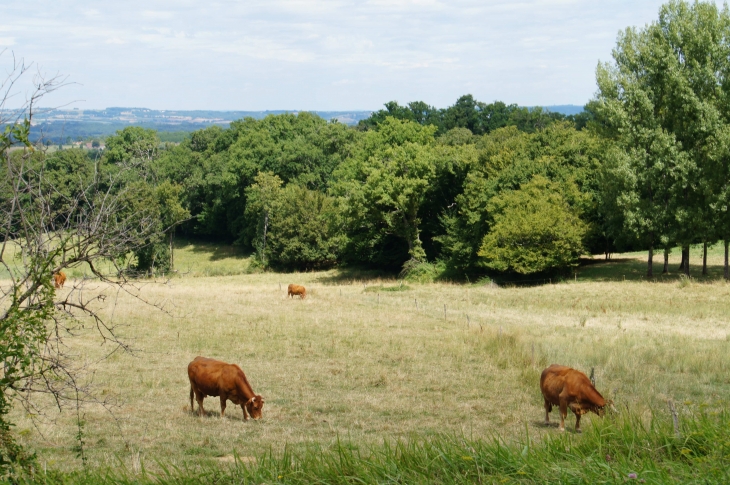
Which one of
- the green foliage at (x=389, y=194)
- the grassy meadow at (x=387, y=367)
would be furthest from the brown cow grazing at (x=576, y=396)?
the green foliage at (x=389, y=194)

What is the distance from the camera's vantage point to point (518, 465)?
5.64 metres

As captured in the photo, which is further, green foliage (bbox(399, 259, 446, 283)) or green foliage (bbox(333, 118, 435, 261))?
green foliage (bbox(333, 118, 435, 261))

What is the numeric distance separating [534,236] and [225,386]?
33.3 metres

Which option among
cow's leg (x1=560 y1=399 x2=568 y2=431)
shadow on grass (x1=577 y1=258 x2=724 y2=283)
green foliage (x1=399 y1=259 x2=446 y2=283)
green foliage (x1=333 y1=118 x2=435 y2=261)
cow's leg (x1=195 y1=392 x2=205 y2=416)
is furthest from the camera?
green foliage (x1=333 y1=118 x2=435 y2=261)

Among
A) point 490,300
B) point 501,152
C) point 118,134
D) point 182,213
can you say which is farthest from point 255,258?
point 118,134

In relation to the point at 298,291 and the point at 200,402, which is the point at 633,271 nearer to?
the point at 298,291

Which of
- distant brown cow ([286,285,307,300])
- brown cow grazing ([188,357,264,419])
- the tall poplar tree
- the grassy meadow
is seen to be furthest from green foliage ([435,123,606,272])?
brown cow grazing ([188,357,264,419])

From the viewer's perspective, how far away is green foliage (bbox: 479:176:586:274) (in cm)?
4441

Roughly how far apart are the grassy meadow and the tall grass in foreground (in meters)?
0.13

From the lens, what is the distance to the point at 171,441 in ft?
40.7

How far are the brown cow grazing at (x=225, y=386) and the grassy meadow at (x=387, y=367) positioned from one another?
429mm

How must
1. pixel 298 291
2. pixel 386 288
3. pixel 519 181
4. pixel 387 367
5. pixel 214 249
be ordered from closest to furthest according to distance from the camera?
pixel 387 367
pixel 298 291
pixel 386 288
pixel 519 181
pixel 214 249

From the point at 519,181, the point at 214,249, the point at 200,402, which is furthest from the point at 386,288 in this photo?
the point at 214,249

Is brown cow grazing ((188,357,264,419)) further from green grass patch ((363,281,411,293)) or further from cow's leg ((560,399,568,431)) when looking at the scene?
green grass patch ((363,281,411,293))
